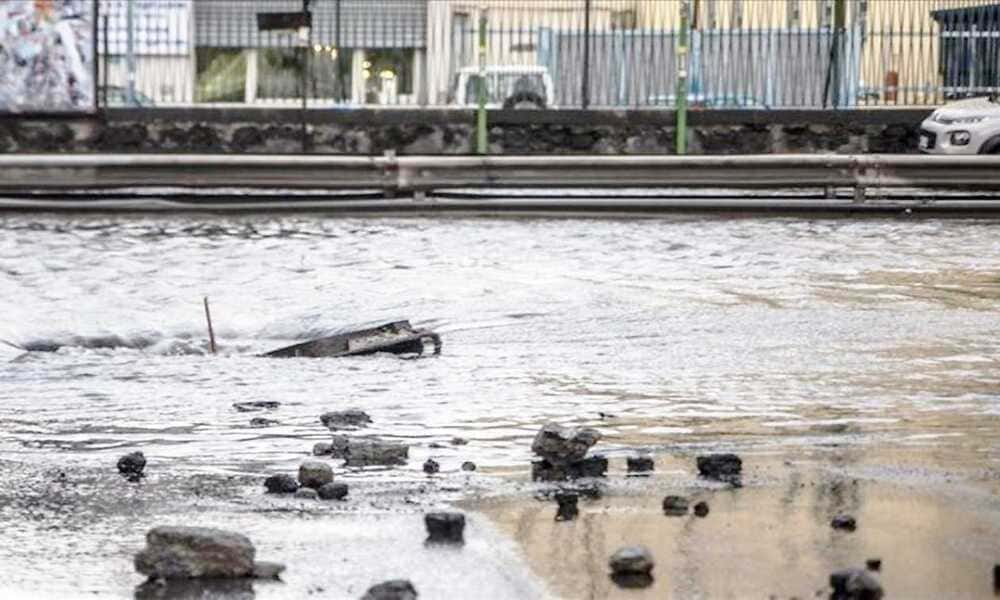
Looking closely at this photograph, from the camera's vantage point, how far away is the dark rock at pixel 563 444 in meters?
7.53

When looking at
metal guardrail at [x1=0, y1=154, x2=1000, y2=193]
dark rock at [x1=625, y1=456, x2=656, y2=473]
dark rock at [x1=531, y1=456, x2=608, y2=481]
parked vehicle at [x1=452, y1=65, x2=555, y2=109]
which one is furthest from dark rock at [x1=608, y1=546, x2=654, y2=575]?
parked vehicle at [x1=452, y1=65, x2=555, y2=109]

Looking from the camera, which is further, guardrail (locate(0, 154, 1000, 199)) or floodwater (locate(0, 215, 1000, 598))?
guardrail (locate(0, 154, 1000, 199))

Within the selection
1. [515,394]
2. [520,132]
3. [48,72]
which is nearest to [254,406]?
[515,394]

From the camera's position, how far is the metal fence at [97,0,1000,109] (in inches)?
1154

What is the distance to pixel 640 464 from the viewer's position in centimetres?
748

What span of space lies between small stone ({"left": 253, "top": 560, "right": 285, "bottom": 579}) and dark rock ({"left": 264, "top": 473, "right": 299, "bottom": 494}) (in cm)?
123

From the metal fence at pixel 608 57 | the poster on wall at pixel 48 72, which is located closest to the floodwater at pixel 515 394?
the poster on wall at pixel 48 72

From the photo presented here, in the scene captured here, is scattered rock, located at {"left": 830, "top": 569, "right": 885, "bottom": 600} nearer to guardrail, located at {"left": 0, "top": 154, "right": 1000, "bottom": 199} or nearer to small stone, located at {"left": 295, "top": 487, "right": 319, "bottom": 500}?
small stone, located at {"left": 295, "top": 487, "right": 319, "bottom": 500}

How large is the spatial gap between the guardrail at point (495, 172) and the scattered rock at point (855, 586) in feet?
52.4

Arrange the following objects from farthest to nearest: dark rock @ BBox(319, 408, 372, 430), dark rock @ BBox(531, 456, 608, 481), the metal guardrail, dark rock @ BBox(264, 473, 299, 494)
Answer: the metal guardrail, dark rock @ BBox(319, 408, 372, 430), dark rock @ BBox(531, 456, 608, 481), dark rock @ BBox(264, 473, 299, 494)

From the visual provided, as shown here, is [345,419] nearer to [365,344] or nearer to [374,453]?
[374,453]

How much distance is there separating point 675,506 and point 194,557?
1537 millimetres

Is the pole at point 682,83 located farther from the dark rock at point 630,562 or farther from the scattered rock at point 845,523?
the dark rock at point 630,562

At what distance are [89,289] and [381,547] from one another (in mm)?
8660
